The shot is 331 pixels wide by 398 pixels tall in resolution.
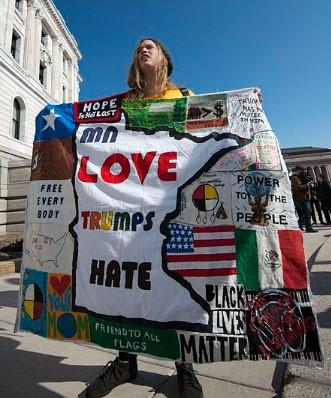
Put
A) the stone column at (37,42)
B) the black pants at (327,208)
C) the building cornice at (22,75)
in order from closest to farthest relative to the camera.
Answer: the black pants at (327,208), the building cornice at (22,75), the stone column at (37,42)

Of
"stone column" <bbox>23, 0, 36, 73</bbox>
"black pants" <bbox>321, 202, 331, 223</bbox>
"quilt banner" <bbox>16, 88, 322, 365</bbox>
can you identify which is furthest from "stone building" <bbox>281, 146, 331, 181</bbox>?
"quilt banner" <bbox>16, 88, 322, 365</bbox>

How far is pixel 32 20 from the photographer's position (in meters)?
24.0

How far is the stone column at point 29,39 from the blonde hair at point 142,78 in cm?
2432

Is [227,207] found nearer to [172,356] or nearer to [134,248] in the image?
[134,248]

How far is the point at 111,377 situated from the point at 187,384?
44 centimetres

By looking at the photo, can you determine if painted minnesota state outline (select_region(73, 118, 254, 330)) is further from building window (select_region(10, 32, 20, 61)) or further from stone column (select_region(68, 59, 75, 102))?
stone column (select_region(68, 59, 75, 102))

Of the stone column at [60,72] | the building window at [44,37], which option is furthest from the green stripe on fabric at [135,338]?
the building window at [44,37]

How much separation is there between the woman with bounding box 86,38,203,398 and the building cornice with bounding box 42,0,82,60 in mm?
30419

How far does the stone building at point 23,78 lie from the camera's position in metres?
10.7

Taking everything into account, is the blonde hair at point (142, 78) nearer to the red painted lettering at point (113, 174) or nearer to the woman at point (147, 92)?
the woman at point (147, 92)

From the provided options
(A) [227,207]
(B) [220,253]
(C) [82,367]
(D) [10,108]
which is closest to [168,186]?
(A) [227,207]

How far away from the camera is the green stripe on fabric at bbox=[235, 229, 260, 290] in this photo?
1430mm

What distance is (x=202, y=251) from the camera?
4.92 feet

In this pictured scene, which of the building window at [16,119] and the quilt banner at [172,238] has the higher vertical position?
the building window at [16,119]
